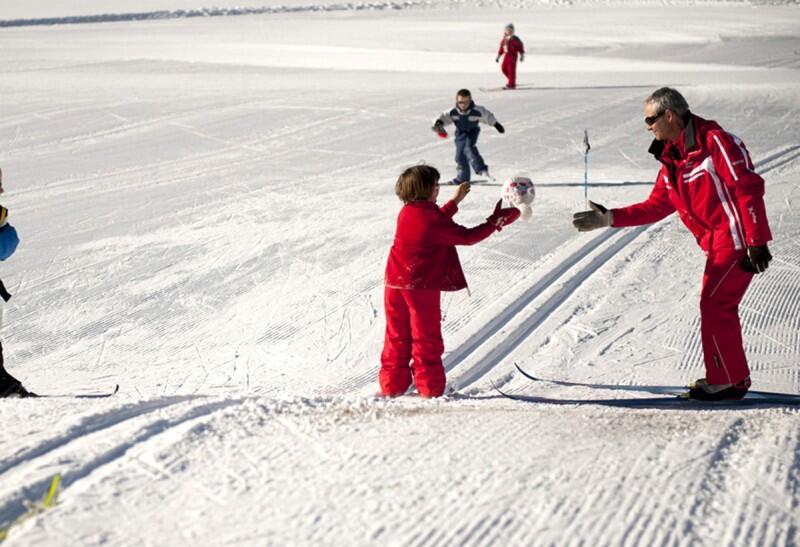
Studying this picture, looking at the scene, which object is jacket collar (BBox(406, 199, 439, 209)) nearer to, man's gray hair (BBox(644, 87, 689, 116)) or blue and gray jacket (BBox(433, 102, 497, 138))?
man's gray hair (BBox(644, 87, 689, 116))

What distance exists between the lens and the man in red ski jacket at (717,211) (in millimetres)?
4402

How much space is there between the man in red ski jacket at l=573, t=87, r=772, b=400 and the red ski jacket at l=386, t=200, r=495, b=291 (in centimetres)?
108

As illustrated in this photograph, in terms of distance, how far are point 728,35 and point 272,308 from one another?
2750 centimetres

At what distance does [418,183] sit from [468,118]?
6.38m

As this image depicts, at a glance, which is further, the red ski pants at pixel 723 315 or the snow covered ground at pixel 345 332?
the red ski pants at pixel 723 315

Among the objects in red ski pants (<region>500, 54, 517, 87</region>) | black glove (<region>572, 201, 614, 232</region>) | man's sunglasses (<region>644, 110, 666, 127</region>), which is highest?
red ski pants (<region>500, 54, 517, 87</region>)

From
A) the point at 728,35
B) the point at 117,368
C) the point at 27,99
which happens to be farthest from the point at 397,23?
the point at 117,368

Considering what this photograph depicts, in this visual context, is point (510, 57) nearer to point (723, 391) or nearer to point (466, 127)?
point (466, 127)

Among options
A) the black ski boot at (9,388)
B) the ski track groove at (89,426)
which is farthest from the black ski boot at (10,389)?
the ski track groove at (89,426)

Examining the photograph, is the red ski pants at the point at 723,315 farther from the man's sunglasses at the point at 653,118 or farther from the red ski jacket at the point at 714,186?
the man's sunglasses at the point at 653,118

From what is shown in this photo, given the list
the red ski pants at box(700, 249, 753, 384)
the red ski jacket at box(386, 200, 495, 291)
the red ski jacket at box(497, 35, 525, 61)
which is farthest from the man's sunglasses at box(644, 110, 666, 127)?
the red ski jacket at box(497, 35, 525, 61)

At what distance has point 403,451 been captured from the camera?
3479mm

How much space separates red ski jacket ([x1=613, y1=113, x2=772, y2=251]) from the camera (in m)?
4.39

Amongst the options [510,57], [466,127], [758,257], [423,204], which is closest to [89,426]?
[423,204]
